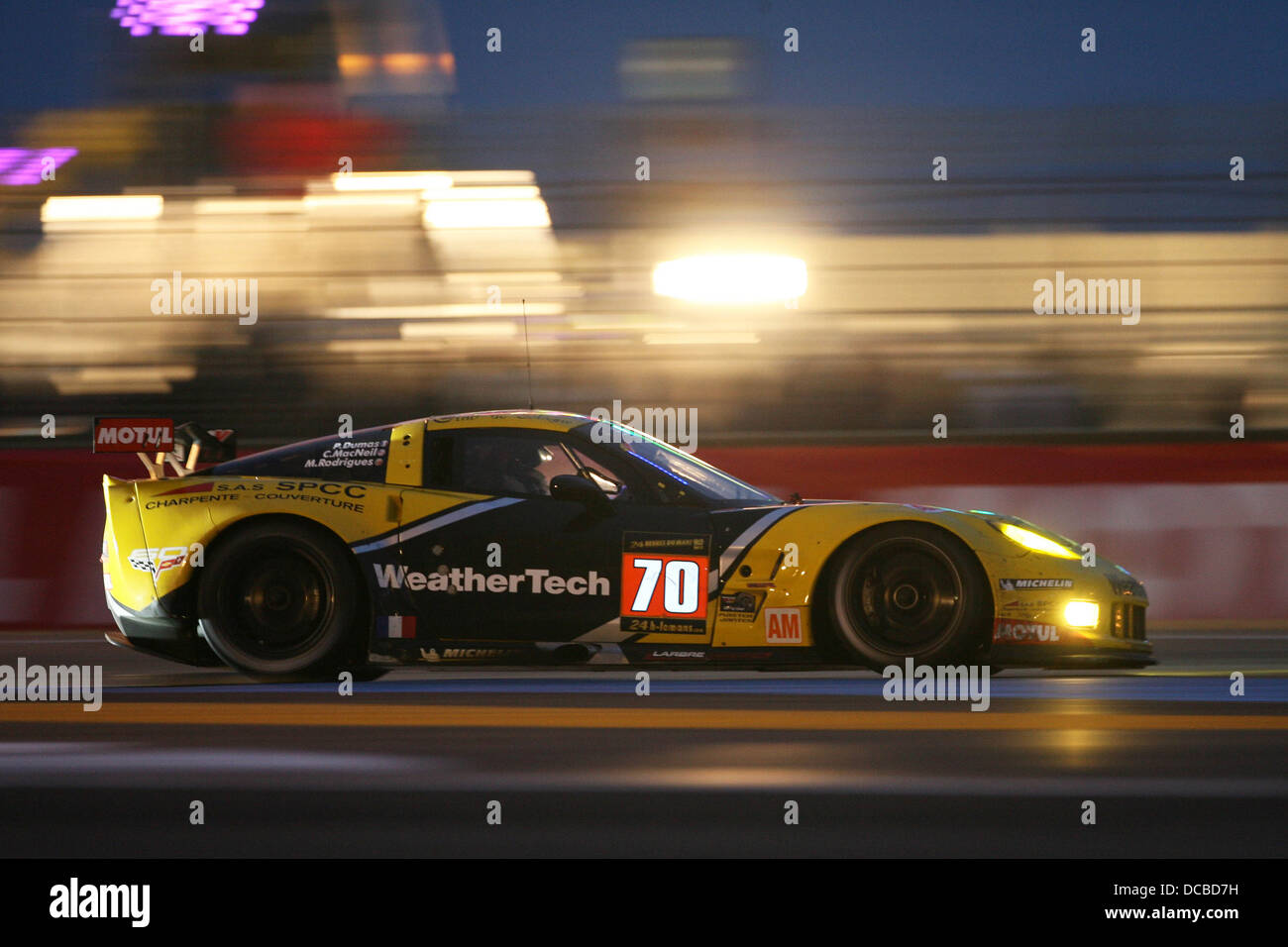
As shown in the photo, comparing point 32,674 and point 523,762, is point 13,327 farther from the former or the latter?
point 523,762

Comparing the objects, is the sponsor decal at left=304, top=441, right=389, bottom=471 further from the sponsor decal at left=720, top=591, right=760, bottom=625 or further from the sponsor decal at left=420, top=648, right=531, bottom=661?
the sponsor decal at left=720, top=591, right=760, bottom=625

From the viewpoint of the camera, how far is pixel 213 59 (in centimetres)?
1053

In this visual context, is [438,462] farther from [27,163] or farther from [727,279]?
[27,163]

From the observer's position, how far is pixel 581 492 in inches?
238

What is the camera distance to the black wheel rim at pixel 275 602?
6.19 metres

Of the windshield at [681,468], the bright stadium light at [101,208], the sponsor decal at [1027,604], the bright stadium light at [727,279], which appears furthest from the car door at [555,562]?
the bright stadium light at [101,208]

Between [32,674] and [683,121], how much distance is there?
5407mm

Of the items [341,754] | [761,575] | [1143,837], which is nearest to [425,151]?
[761,575]

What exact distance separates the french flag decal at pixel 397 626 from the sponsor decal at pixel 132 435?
3.88ft

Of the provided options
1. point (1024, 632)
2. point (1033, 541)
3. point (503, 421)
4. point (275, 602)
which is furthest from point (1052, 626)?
point (275, 602)

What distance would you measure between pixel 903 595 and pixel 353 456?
7.61 ft

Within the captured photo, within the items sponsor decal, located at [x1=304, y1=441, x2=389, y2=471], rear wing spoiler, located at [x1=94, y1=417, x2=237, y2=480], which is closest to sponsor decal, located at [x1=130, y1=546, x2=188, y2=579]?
rear wing spoiler, located at [x1=94, y1=417, x2=237, y2=480]

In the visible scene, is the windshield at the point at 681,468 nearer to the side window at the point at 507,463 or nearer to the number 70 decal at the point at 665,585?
the side window at the point at 507,463

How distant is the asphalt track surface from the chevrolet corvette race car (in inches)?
8.0
